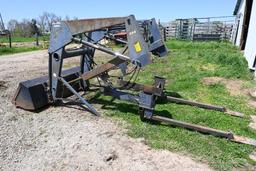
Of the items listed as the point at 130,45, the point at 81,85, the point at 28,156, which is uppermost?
the point at 130,45

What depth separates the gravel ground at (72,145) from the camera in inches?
122

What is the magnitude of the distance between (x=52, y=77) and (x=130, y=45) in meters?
1.61

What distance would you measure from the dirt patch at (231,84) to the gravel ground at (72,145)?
3268 millimetres

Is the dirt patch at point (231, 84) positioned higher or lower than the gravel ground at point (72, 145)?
higher

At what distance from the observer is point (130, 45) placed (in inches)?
154

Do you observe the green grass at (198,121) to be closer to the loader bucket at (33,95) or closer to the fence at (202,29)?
the loader bucket at (33,95)

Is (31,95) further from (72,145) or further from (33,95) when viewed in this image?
(72,145)

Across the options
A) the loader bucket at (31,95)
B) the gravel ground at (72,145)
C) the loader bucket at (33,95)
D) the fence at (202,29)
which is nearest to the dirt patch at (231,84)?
the gravel ground at (72,145)

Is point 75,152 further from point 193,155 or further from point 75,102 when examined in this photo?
point 75,102

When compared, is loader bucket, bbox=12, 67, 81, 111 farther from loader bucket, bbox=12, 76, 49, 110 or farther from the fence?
the fence

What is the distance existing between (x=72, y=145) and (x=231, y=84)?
463 centimetres

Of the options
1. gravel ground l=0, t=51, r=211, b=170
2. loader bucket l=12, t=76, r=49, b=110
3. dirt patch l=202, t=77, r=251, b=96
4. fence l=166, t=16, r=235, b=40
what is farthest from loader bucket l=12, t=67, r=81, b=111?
fence l=166, t=16, r=235, b=40

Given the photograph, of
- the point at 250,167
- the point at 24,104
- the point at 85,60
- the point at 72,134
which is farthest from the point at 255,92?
the point at 24,104

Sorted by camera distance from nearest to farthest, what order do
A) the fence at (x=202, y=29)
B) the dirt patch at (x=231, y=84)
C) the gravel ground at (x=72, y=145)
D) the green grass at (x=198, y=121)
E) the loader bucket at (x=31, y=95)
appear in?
the gravel ground at (x=72, y=145) < the green grass at (x=198, y=121) < the loader bucket at (x=31, y=95) < the dirt patch at (x=231, y=84) < the fence at (x=202, y=29)
